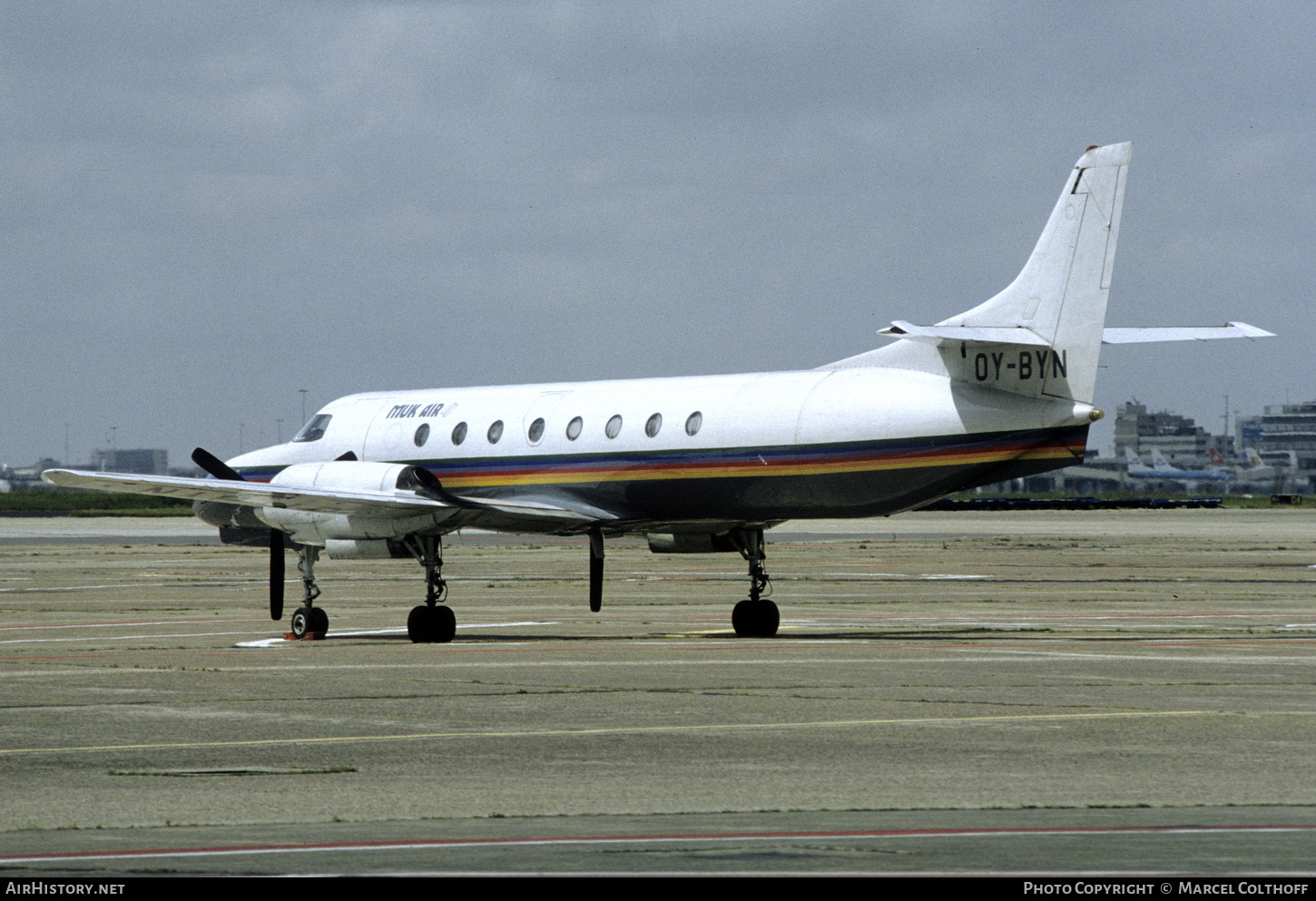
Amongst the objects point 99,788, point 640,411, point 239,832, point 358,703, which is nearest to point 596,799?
point 239,832

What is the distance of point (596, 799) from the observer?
11.5 m

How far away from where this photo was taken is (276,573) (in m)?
28.2

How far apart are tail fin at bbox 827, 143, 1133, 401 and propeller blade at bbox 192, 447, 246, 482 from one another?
39.7 ft

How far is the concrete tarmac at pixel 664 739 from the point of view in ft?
31.3

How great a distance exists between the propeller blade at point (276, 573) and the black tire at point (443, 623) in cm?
327

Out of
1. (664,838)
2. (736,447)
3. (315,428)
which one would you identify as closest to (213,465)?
(315,428)

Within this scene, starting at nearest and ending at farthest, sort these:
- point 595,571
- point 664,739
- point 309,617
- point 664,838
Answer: point 664,838 → point 664,739 → point 309,617 → point 595,571

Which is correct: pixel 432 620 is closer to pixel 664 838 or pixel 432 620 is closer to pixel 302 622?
pixel 302 622

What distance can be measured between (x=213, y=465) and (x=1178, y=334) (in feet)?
52.5

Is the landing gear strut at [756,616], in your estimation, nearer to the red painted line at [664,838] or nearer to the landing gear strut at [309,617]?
the landing gear strut at [309,617]

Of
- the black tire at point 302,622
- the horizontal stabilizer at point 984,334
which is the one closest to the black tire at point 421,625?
the black tire at point 302,622

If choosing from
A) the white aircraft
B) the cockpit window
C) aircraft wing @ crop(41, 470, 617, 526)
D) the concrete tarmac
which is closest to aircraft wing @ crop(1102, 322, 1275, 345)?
the white aircraft
